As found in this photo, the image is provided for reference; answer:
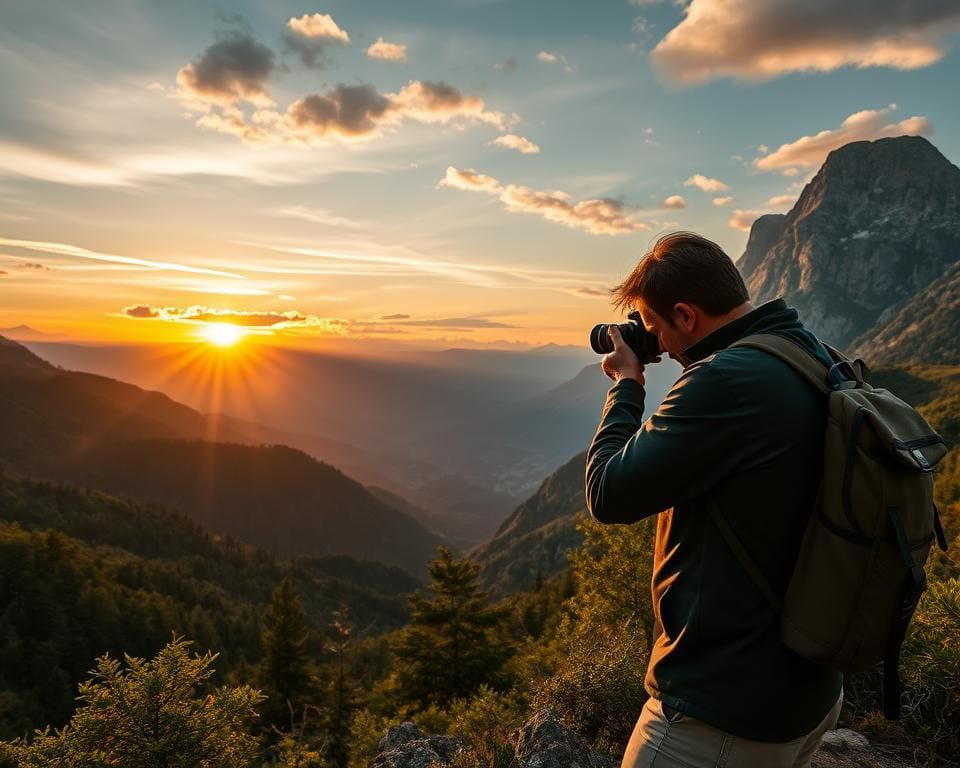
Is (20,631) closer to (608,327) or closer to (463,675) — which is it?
(463,675)

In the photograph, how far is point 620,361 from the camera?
2.90 metres

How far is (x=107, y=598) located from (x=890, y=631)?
8444 centimetres

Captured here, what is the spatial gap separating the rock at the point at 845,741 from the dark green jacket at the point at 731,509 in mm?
5080

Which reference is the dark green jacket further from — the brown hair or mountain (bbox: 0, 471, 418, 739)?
mountain (bbox: 0, 471, 418, 739)

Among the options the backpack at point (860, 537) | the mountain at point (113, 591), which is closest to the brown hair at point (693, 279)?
the backpack at point (860, 537)

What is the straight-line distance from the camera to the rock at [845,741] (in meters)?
6.13

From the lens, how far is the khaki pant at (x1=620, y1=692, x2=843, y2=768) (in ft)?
7.47

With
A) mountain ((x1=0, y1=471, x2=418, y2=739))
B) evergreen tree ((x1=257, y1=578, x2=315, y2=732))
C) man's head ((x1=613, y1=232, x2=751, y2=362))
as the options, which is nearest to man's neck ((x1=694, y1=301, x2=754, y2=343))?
man's head ((x1=613, y1=232, x2=751, y2=362))

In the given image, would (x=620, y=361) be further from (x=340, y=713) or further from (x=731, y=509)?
(x=340, y=713)

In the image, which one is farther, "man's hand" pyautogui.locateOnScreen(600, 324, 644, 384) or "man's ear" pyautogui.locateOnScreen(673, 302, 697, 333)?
"man's hand" pyautogui.locateOnScreen(600, 324, 644, 384)

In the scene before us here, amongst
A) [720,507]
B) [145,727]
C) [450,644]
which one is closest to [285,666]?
[450,644]

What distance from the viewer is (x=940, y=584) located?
6637 mm

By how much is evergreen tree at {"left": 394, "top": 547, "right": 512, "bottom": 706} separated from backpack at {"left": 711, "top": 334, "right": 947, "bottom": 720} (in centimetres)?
2110

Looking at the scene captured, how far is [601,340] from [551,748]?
442 centimetres
